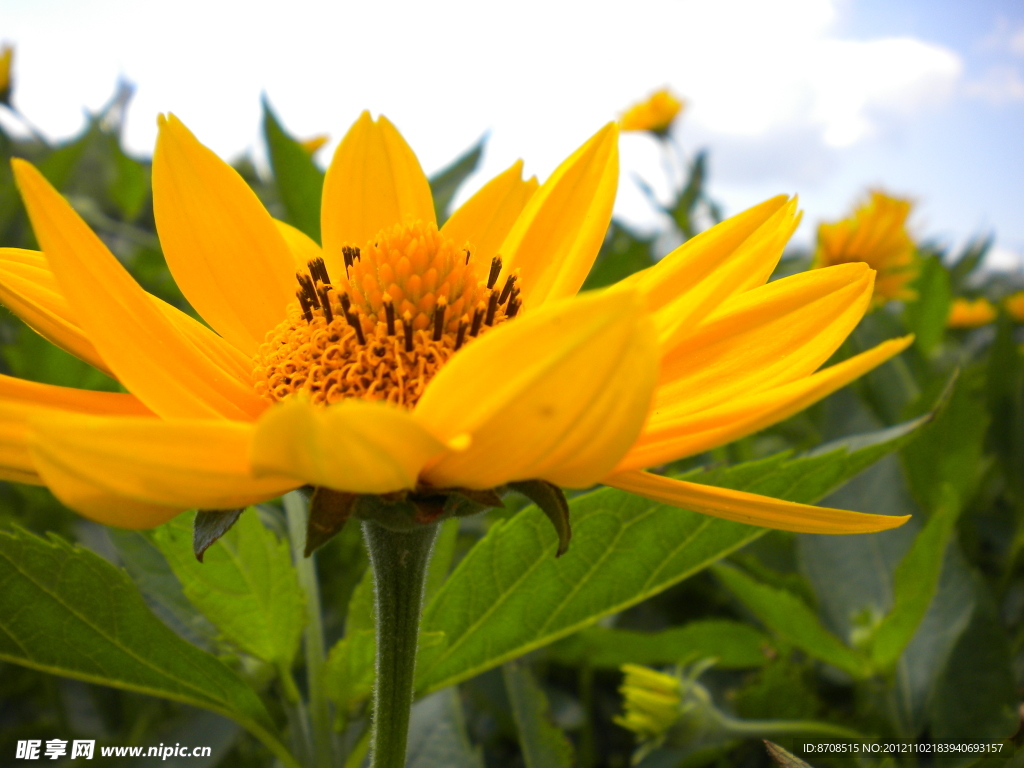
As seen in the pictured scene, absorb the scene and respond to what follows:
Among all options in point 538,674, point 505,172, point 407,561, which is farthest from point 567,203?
point 538,674

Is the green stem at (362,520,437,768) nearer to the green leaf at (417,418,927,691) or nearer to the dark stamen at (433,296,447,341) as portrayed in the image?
the green leaf at (417,418,927,691)

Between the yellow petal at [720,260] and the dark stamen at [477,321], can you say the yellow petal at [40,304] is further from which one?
the yellow petal at [720,260]

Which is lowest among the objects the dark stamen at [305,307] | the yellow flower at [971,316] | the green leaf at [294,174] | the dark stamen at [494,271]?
the yellow flower at [971,316]

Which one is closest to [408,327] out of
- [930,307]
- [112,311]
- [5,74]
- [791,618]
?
[112,311]

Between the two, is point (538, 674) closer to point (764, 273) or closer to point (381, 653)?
point (381, 653)

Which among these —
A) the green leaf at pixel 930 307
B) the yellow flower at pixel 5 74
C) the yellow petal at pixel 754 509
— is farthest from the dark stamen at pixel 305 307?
the yellow flower at pixel 5 74

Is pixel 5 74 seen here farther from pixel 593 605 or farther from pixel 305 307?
pixel 593 605
